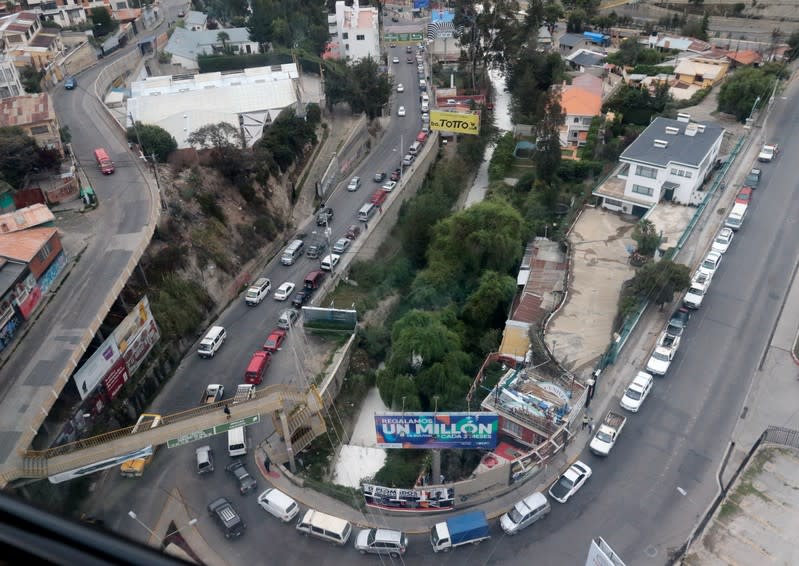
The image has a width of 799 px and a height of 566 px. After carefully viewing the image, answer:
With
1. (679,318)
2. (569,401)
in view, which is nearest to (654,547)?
(569,401)

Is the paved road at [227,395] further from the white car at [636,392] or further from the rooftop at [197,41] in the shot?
the rooftop at [197,41]

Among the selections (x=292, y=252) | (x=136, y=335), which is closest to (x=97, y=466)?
(x=136, y=335)

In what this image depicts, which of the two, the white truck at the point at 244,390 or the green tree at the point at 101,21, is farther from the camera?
the green tree at the point at 101,21

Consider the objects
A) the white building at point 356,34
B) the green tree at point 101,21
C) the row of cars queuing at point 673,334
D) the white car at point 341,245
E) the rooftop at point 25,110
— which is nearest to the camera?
the row of cars queuing at point 673,334

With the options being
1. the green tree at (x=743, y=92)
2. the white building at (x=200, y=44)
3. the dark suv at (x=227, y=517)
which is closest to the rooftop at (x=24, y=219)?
the dark suv at (x=227, y=517)

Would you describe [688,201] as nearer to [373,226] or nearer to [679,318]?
[679,318]

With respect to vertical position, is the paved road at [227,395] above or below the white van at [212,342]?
below
